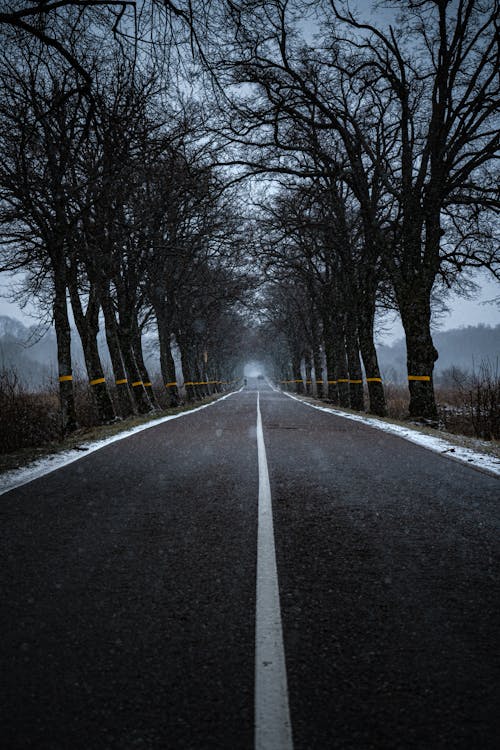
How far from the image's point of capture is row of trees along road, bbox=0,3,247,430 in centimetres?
798

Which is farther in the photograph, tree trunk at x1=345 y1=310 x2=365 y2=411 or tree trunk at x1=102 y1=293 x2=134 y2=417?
tree trunk at x1=345 y1=310 x2=365 y2=411

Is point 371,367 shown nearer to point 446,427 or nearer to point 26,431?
point 446,427

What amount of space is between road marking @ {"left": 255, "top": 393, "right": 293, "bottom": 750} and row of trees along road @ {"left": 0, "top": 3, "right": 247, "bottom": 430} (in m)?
6.45

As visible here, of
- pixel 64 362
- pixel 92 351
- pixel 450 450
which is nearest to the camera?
pixel 450 450

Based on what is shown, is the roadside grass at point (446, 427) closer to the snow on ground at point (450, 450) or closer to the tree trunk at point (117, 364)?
the snow on ground at point (450, 450)

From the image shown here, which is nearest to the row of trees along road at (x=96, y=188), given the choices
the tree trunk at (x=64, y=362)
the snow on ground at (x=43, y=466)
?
the tree trunk at (x=64, y=362)

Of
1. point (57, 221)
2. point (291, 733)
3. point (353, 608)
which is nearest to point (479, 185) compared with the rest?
point (57, 221)

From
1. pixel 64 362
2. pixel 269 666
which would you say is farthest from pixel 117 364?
pixel 269 666

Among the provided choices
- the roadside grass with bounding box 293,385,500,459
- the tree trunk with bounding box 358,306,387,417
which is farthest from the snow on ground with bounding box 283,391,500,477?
the tree trunk with bounding box 358,306,387,417

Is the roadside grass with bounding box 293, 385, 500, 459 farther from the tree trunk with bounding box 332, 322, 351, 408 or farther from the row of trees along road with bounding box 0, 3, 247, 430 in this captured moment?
the row of trees along road with bounding box 0, 3, 247, 430

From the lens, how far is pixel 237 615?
8.17ft

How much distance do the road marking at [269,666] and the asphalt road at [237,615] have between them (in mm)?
35

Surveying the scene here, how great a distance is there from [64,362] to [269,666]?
1206 centimetres

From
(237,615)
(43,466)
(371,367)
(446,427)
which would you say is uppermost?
(371,367)
